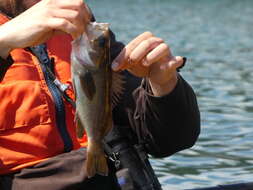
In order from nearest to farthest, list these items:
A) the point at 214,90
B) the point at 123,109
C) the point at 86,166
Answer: the point at 86,166 → the point at 123,109 → the point at 214,90

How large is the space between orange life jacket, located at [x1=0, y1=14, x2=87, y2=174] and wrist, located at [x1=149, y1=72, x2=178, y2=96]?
0.49m

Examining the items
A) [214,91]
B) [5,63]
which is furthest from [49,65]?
[214,91]

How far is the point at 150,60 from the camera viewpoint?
11.0ft

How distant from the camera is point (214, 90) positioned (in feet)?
40.1

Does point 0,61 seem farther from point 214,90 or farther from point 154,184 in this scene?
point 214,90

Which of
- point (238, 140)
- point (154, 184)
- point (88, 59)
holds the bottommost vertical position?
point (238, 140)

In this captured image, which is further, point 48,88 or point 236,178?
point 236,178

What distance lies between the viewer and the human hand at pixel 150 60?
334cm

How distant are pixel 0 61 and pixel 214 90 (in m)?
8.96

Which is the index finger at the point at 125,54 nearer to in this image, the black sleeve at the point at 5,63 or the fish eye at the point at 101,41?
the fish eye at the point at 101,41

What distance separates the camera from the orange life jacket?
12.2ft

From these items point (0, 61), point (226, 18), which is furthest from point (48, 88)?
point (226, 18)

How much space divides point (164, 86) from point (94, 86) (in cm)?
57

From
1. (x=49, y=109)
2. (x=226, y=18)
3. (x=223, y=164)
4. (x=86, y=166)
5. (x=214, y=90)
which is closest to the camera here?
(x=86, y=166)
